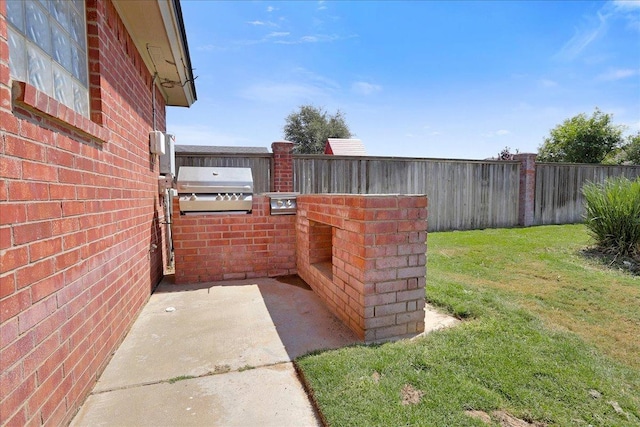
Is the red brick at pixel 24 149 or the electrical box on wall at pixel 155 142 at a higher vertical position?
the electrical box on wall at pixel 155 142

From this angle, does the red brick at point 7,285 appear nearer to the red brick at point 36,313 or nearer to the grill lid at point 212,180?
the red brick at point 36,313

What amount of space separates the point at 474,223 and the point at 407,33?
5739 millimetres

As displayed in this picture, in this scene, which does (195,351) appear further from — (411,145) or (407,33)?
(411,145)

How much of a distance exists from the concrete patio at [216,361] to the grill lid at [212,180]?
4.74 feet

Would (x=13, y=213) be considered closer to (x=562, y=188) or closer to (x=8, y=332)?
(x=8, y=332)

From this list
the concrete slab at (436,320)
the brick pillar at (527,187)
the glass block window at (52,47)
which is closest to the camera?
the glass block window at (52,47)

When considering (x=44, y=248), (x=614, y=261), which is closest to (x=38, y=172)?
(x=44, y=248)

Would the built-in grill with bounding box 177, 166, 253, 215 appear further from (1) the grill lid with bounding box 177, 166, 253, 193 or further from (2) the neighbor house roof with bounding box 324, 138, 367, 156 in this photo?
(2) the neighbor house roof with bounding box 324, 138, 367, 156

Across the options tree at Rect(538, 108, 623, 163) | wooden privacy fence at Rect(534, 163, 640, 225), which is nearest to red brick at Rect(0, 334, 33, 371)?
wooden privacy fence at Rect(534, 163, 640, 225)

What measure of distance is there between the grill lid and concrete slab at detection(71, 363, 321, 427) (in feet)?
8.82

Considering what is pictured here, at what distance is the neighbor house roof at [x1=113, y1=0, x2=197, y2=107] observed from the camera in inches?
111

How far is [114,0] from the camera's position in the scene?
8.57ft

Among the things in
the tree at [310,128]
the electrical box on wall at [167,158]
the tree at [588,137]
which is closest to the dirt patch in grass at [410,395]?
the electrical box on wall at [167,158]

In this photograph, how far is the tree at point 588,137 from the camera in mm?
18172
